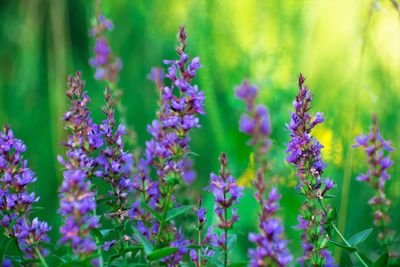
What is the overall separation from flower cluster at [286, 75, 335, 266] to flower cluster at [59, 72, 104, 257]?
28 centimetres

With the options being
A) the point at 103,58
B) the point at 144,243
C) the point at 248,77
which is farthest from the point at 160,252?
the point at 248,77

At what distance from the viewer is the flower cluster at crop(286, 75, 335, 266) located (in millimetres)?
868

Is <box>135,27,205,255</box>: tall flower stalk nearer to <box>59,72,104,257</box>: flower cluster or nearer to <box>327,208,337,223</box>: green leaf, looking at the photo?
<box>59,72,104,257</box>: flower cluster

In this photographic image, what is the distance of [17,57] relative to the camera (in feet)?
9.79

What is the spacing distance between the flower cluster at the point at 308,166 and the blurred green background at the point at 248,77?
593 mm

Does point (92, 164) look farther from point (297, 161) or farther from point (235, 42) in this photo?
A: point (235, 42)

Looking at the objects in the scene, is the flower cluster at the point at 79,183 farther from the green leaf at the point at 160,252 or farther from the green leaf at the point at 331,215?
the green leaf at the point at 331,215

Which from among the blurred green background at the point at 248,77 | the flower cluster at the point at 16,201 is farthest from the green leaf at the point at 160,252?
the blurred green background at the point at 248,77

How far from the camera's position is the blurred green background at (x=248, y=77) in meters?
1.90

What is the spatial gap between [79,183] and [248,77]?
4.43 ft

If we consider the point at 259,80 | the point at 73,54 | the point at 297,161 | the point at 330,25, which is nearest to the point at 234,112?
the point at 259,80

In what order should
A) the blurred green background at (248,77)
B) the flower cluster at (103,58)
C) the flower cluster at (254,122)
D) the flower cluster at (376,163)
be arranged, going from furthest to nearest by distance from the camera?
the blurred green background at (248,77) → the flower cluster at (103,58) → the flower cluster at (376,163) → the flower cluster at (254,122)

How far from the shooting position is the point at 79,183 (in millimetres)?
729

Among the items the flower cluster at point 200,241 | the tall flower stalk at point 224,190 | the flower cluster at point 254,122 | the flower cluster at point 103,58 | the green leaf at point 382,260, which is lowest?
the green leaf at point 382,260
